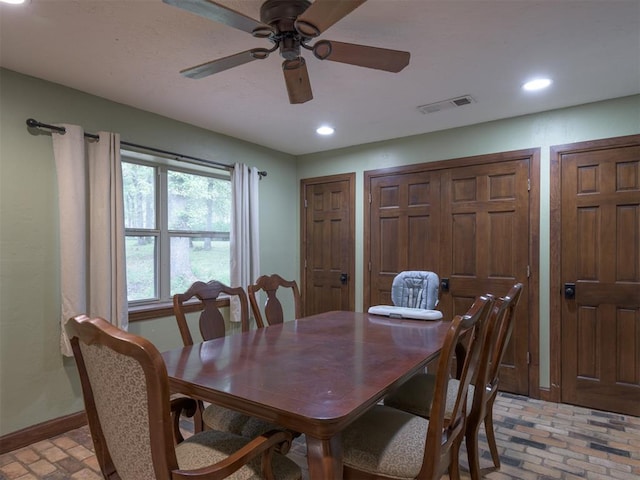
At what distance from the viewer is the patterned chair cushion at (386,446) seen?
4.48 feet

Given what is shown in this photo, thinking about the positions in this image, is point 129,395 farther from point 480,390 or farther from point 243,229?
point 243,229

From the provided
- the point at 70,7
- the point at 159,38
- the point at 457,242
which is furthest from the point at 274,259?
the point at 70,7

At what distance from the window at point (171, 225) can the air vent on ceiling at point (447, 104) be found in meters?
2.05

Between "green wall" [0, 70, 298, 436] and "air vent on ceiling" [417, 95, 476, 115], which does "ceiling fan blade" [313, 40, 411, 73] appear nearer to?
"air vent on ceiling" [417, 95, 476, 115]

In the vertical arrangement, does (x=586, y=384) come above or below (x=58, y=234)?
below

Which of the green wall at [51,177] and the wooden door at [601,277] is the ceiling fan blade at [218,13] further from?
the wooden door at [601,277]

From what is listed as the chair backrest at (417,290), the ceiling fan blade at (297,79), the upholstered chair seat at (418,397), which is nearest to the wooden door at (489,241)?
the chair backrest at (417,290)

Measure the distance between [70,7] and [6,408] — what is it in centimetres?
236

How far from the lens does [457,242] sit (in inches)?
140

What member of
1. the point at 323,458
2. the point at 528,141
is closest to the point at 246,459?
the point at 323,458

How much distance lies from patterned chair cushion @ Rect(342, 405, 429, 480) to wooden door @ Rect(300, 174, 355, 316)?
2597 mm

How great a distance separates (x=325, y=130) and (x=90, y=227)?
7.12 ft

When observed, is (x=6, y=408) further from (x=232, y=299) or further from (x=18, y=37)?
(x=18, y=37)

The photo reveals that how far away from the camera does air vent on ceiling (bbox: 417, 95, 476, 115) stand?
2.87 m
